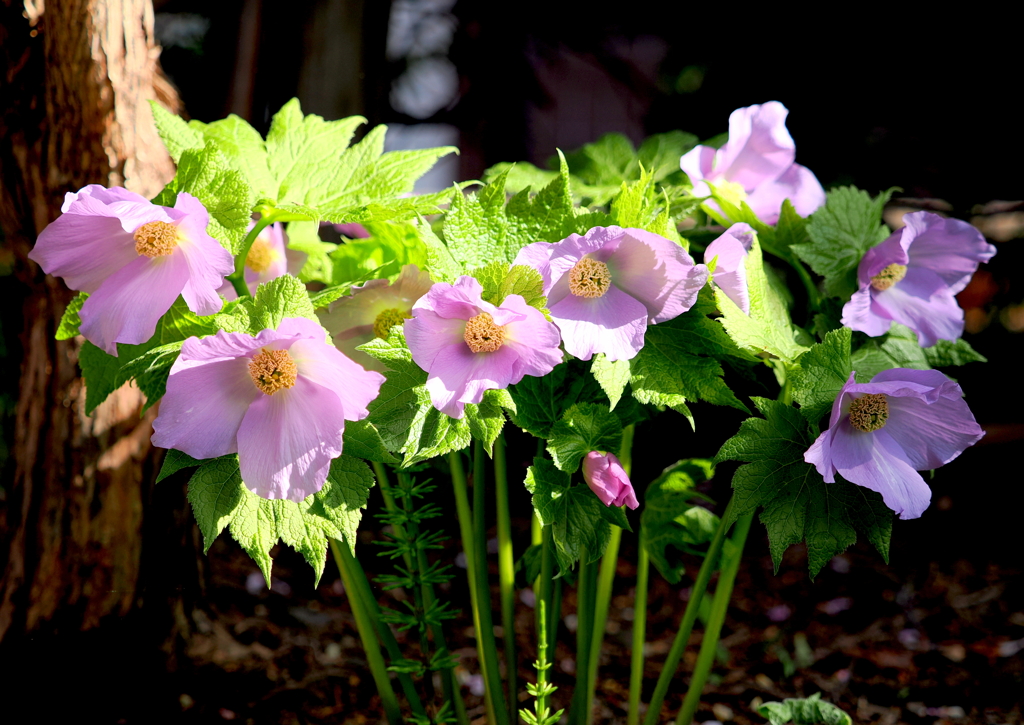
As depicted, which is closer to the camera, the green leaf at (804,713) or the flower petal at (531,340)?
the flower petal at (531,340)

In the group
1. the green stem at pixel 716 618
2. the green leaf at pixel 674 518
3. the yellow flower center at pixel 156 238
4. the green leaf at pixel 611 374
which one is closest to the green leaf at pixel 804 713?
the green stem at pixel 716 618

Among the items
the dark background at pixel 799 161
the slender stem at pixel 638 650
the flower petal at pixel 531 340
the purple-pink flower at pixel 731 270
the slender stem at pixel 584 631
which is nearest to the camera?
the flower petal at pixel 531 340

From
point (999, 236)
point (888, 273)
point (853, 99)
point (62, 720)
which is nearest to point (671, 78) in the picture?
point (853, 99)

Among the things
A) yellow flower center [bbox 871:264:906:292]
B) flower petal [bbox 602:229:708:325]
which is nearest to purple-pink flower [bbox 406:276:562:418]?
flower petal [bbox 602:229:708:325]

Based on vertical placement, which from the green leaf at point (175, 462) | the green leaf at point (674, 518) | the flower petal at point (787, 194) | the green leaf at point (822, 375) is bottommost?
the green leaf at point (674, 518)

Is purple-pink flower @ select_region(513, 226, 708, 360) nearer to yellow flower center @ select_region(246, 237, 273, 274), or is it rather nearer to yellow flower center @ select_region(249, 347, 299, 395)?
yellow flower center @ select_region(249, 347, 299, 395)

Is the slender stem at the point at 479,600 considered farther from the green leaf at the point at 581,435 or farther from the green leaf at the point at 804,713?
the green leaf at the point at 804,713
